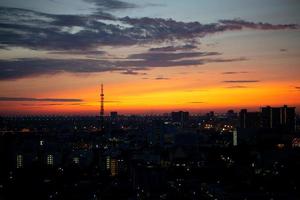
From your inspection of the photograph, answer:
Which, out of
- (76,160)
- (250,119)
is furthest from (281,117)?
(76,160)

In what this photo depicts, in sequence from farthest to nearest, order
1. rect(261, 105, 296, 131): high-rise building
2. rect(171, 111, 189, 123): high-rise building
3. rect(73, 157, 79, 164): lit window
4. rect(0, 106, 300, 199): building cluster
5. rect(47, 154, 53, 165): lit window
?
rect(171, 111, 189, 123): high-rise building, rect(261, 105, 296, 131): high-rise building, rect(73, 157, 79, 164): lit window, rect(47, 154, 53, 165): lit window, rect(0, 106, 300, 199): building cluster

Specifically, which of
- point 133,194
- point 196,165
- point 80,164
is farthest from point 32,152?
point 133,194

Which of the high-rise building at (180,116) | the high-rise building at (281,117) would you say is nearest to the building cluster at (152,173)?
the high-rise building at (281,117)

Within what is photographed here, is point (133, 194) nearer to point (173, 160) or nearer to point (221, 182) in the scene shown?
point (221, 182)

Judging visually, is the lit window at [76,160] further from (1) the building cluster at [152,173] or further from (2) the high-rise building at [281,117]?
(2) the high-rise building at [281,117]

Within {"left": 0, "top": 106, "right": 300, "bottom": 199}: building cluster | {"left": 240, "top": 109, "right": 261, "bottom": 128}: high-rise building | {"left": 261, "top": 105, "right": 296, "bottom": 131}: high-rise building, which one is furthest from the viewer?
{"left": 240, "top": 109, "right": 261, "bottom": 128}: high-rise building

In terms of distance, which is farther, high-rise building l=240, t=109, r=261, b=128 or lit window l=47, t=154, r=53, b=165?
high-rise building l=240, t=109, r=261, b=128

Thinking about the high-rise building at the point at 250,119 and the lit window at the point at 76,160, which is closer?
the lit window at the point at 76,160

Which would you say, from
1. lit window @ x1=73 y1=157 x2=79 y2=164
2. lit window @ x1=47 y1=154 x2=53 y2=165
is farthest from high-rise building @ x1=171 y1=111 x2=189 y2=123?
lit window @ x1=47 y1=154 x2=53 y2=165

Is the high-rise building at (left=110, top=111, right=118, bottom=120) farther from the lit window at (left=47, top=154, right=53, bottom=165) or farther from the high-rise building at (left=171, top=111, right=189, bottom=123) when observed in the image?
the lit window at (left=47, top=154, right=53, bottom=165)

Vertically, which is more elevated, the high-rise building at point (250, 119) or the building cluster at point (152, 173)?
the high-rise building at point (250, 119)

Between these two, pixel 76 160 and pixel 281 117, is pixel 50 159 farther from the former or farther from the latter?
pixel 281 117
